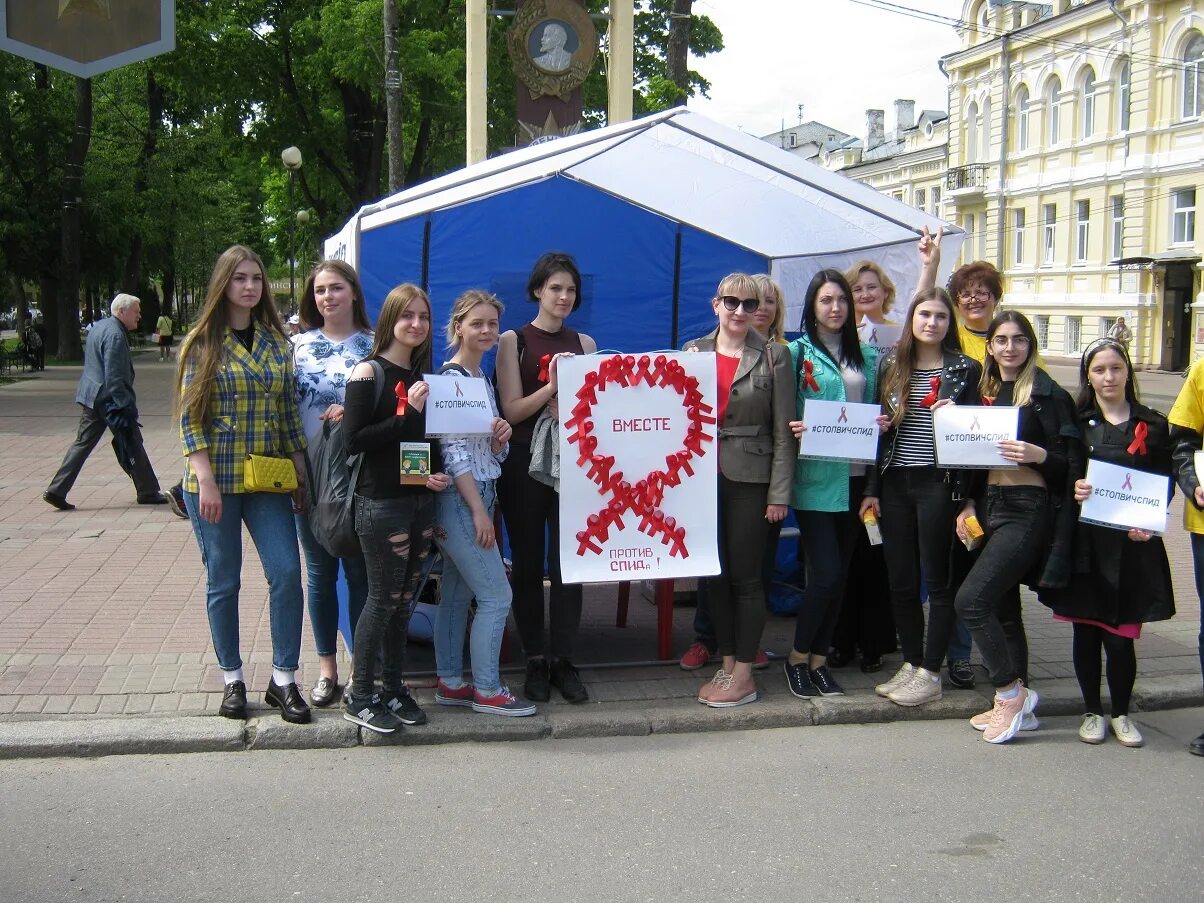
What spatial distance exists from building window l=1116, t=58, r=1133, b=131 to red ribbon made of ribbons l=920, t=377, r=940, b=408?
36.1 metres

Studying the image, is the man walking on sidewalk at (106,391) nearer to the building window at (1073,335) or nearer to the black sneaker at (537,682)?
the black sneaker at (537,682)

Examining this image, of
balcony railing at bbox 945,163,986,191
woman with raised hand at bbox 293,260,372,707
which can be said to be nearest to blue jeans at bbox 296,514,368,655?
woman with raised hand at bbox 293,260,372,707

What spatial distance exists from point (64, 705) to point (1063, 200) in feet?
133

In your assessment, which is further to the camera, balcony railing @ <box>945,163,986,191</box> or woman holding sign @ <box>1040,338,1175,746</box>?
balcony railing @ <box>945,163,986,191</box>

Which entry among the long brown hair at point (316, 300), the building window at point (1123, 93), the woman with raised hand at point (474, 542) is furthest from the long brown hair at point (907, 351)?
the building window at point (1123, 93)

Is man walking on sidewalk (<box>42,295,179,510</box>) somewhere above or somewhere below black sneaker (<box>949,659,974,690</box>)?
above

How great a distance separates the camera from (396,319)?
4.58 meters

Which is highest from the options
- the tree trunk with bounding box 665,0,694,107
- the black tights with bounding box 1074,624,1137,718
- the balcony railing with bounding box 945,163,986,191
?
the balcony railing with bounding box 945,163,986,191

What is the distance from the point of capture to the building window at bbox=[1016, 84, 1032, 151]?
4166 centimetres

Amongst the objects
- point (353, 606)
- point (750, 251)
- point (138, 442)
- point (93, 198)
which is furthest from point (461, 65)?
point (353, 606)

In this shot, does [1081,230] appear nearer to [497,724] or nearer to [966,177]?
[966,177]

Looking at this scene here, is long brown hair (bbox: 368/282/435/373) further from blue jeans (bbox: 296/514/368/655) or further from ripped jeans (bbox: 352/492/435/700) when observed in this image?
blue jeans (bbox: 296/514/368/655)

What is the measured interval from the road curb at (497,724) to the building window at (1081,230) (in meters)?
36.7

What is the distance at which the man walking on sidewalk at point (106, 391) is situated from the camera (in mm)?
9727
